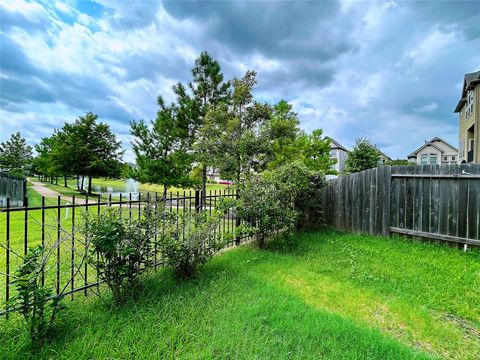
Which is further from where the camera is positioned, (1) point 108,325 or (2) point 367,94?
(2) point 367,94

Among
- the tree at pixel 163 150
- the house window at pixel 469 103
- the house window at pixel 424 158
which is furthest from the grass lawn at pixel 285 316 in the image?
the house window at pixel 424 158

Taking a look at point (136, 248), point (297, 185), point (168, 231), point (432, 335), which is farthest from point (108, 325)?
point (297, 185)

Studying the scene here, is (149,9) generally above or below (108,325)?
above

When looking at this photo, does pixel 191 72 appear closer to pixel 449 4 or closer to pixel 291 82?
pixel 291 82

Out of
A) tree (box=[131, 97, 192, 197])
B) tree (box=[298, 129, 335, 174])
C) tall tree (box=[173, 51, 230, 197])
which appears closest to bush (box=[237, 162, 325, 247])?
tall tree (box=[173, 51, 230, 197])

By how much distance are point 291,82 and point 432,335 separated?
973 cm

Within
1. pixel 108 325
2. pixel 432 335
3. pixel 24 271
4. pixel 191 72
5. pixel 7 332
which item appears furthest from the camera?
pixel 191 72

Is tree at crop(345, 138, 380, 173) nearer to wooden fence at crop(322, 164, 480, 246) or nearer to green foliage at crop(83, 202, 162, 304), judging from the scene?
wooden fence at crop(322, 164, 480, 246)

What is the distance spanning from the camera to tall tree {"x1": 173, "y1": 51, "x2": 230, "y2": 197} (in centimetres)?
1264

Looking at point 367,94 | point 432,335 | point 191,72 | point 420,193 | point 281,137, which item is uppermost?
point 191,72

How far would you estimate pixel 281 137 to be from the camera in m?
9.87

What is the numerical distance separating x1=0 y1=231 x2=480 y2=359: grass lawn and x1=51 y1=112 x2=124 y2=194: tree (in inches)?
701

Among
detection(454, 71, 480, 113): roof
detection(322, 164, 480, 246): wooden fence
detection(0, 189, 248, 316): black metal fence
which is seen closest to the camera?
detection(0, 189, 248, 316): black metal fence

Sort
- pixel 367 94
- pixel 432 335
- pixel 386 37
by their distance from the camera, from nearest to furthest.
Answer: pixel 432 335 < pixel 386 37 < pixel 367 94
